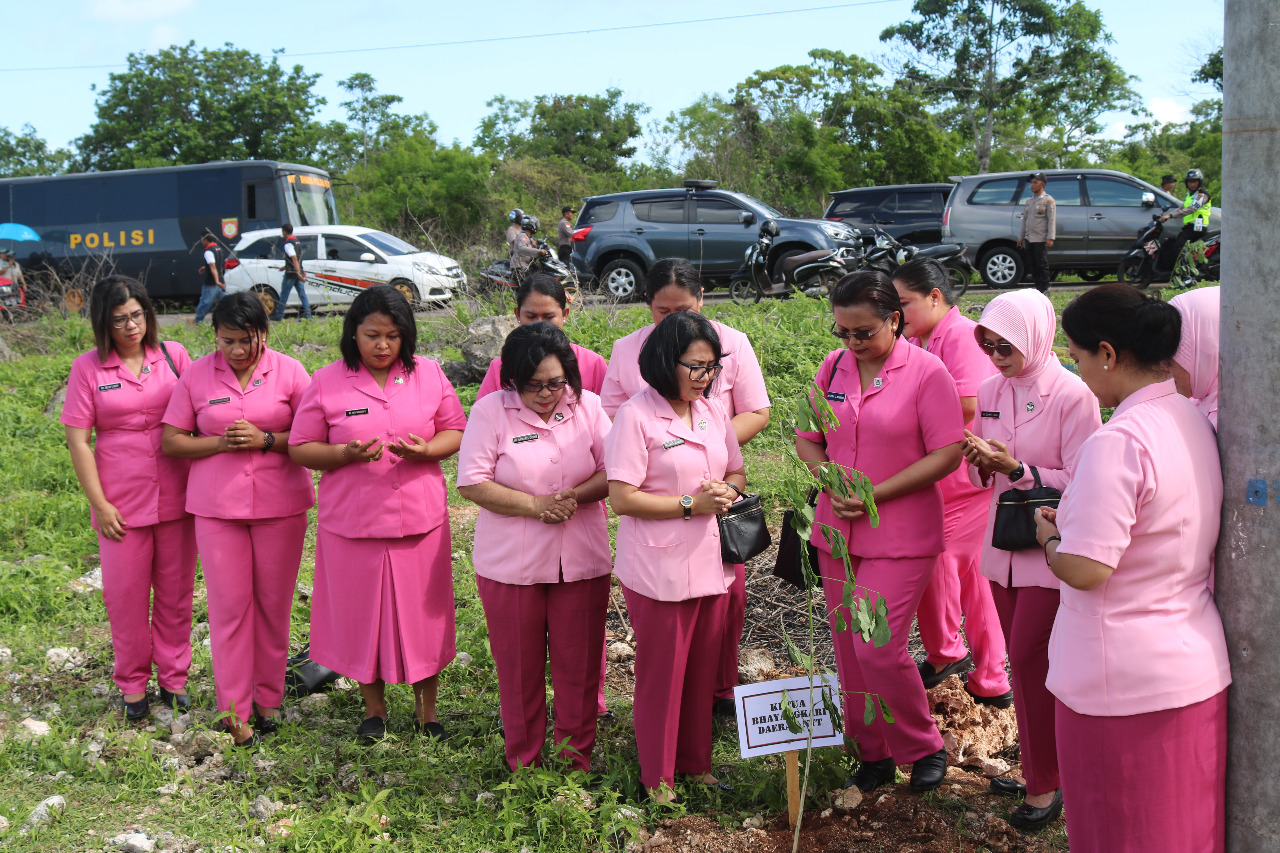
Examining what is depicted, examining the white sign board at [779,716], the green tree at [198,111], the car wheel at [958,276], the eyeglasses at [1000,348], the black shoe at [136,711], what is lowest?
the black shoe at [136,711]

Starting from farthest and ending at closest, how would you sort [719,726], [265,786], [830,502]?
[719,726], [265,786], [830,502]

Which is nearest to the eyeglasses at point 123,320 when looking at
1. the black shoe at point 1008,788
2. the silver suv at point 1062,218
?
the black shoe at point 1008,788

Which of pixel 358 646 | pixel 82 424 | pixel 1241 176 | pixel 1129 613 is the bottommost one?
pixel 358 646

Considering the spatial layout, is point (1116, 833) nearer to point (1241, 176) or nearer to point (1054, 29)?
point (1241, 176)

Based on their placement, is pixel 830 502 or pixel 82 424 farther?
pixel 82 424

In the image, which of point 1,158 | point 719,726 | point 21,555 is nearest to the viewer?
point 719,726

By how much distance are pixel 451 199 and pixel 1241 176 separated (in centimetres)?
2675

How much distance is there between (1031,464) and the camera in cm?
313

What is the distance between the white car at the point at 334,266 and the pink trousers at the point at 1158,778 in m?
14.2

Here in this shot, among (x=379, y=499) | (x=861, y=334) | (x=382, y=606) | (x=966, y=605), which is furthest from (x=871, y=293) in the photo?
(x=382, y=606)

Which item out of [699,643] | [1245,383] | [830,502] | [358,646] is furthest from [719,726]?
[1245,383]

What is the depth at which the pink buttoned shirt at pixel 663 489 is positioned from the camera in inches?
125

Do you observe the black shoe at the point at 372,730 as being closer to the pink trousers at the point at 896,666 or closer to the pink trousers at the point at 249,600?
the pink trousers at the point at 249,600

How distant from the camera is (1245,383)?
2154 mm
